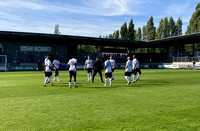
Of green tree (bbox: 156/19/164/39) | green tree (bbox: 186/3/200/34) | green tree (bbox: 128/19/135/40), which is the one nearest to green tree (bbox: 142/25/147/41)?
green tree (bbox: 128/19/135/40)

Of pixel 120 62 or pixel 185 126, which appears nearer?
pixel 185 126

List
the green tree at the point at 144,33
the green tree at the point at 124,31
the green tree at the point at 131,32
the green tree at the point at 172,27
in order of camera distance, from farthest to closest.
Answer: the green tree at the point at 144,33 < the green tree at the point at 124,31 < the green tree at the point at 131,32 < the green tree at the point at 172,27

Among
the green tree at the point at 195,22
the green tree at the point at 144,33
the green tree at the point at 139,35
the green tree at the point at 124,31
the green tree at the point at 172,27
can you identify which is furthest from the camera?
the green tree at the point at 139,35

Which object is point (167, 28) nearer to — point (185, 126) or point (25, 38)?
point (25, 38)

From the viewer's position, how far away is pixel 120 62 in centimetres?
5419

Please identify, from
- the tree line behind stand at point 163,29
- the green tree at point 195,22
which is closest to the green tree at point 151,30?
the tree line behind stand at point 163,29

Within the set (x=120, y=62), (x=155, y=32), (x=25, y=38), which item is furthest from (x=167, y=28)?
(x=25, y=38)

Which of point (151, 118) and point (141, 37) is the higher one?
point (141, 37)

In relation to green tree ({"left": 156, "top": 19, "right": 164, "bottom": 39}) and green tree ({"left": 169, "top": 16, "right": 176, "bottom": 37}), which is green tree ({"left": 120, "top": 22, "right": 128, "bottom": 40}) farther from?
green tree ({"left": 169, "top": 16, "right": 176, "bottom": 37})

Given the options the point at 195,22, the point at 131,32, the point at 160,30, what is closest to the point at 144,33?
the point at 131,32

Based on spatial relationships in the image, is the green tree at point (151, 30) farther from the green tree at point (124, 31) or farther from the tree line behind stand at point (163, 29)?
the green tree at point (124, 31)

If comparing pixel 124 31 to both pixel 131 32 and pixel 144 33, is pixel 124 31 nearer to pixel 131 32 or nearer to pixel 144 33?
pixel 131 32

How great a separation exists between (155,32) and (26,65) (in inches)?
2038

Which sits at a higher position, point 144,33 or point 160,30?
point 144,33
